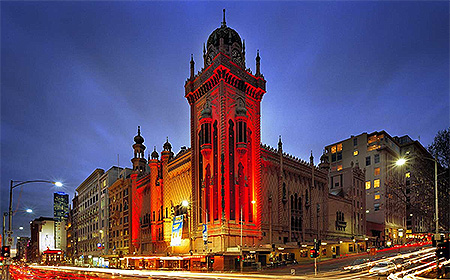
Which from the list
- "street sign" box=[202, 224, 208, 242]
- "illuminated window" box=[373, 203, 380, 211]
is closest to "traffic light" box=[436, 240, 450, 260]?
"street sign" box=[202, 224, 208, 242]

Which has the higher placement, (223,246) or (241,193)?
(241,193)

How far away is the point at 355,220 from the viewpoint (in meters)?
85.1

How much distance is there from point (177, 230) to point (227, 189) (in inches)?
520

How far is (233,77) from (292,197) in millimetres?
24470

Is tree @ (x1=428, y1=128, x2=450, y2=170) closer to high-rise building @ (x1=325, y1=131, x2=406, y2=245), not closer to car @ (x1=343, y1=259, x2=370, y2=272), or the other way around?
car @ (x1=343, y1=259, x2=370, y2=272)

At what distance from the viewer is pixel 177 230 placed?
198 feet

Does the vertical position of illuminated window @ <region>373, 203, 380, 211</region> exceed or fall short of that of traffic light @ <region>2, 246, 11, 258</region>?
it falls short

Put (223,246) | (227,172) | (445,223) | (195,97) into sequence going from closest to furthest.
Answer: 1. (445,223)
2. (223,246)
3. (227,172)
4. (195,97)

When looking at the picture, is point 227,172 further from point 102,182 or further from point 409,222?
point 409,222

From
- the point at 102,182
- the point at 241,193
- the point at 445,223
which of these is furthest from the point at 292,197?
the point at 102,182

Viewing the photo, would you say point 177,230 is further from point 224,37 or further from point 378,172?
point 378,172

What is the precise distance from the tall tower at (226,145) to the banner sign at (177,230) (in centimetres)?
286

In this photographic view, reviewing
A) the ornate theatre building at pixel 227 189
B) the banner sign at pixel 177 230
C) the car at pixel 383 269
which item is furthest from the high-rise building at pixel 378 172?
the car at pixel 383 269

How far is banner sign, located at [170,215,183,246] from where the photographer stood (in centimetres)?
5946
